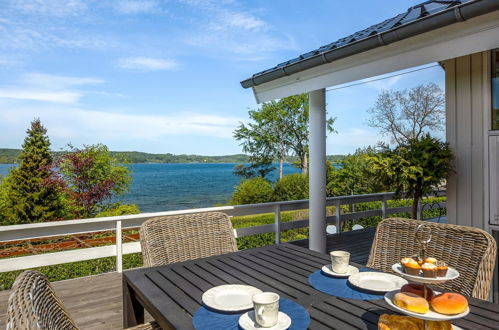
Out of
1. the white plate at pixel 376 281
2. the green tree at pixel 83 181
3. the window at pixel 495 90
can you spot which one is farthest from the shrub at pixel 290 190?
the white plate at pixel 376 281

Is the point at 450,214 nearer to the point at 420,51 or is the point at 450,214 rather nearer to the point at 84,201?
the point at 420,51

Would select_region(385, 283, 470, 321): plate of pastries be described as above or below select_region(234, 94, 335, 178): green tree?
below

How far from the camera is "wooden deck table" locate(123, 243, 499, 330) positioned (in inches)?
43.7

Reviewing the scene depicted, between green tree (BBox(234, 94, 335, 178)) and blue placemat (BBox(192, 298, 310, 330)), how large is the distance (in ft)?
52.6

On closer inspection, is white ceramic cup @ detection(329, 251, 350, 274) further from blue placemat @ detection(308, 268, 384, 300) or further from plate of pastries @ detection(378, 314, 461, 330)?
plate of pastries @ detection(378, 314, 461, 330)

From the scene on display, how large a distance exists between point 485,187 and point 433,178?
0.37m

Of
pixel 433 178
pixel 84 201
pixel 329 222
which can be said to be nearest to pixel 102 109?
pixel 84 201

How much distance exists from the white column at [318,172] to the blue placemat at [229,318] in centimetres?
262

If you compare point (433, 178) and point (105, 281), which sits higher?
point (433, 178)

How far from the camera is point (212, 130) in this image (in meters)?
30.9

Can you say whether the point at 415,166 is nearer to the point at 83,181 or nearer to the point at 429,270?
the point at 429,270

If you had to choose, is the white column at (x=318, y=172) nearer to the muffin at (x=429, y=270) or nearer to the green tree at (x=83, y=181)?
the muffin at (x=429, y=270)

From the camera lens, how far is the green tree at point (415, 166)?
2.73 m

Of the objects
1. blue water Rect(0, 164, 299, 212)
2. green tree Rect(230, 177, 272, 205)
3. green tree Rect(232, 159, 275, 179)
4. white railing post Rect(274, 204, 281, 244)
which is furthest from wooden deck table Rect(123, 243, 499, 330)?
blue water Rect(0, 164, 299, 212)
